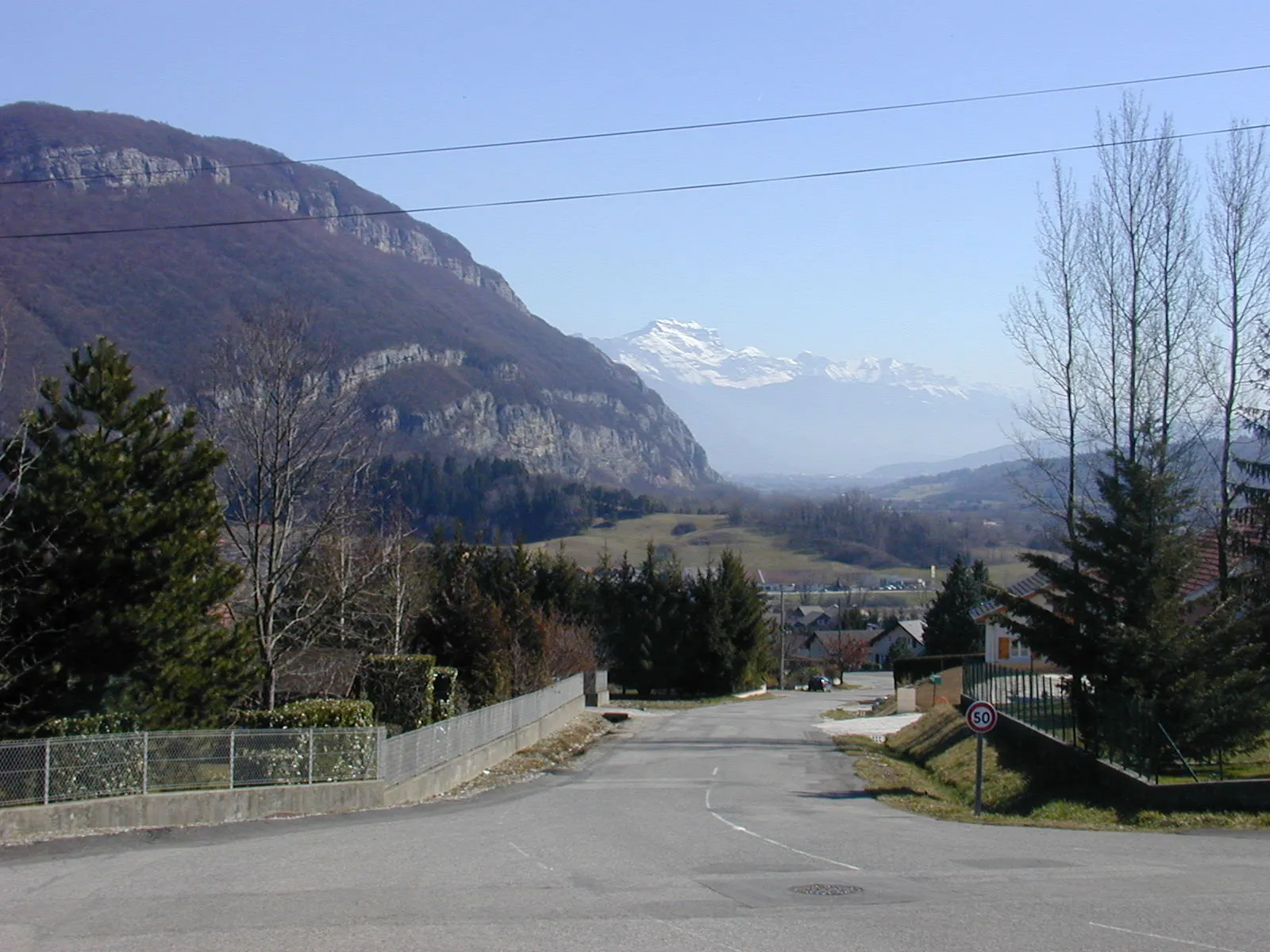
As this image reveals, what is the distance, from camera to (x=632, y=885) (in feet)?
40.2

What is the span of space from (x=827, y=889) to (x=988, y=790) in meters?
14.5

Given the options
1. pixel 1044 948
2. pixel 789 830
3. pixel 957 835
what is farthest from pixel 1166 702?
pixel 1044 948

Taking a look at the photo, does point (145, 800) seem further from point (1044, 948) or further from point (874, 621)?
point (874, 621)

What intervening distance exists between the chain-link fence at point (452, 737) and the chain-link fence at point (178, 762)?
0.63m

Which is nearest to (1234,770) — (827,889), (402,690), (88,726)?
(827,889)

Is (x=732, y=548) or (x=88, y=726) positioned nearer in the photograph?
(x=88, y=726)

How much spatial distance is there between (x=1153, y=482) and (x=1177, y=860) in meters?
9.79

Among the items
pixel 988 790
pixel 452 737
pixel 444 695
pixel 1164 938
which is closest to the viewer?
pixel 1164 938

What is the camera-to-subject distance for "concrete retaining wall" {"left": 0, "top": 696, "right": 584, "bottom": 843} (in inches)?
616

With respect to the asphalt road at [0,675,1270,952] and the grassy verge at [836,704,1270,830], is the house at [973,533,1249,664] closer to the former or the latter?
the grassy verge at [836,704,1270,830]

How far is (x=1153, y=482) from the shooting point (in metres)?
22.5

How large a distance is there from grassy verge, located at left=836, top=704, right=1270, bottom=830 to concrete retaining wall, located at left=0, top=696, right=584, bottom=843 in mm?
9000

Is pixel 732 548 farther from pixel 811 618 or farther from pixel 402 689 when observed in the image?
pixel 402 689

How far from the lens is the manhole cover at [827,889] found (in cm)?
1180
